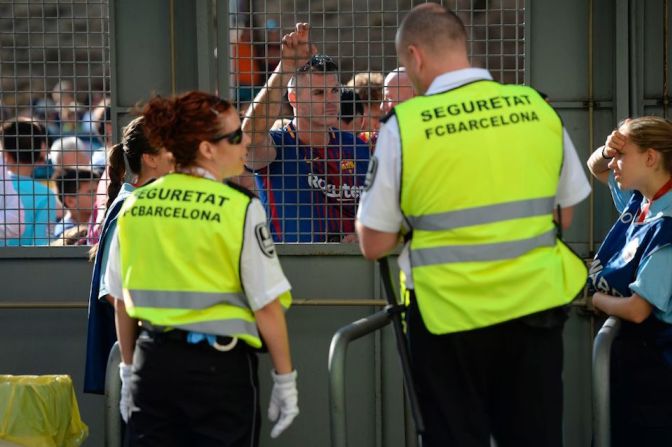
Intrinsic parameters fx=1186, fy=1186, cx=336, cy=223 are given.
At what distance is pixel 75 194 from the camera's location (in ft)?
18.4

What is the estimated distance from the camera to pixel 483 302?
356 cm

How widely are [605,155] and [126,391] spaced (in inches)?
81.7

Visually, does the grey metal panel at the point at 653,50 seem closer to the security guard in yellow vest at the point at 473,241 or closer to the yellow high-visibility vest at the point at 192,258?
the security guard in yellow vest at the point at 473,241

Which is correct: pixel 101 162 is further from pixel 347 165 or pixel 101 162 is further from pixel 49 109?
pixel 347 165

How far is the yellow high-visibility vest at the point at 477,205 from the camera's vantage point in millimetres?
3535

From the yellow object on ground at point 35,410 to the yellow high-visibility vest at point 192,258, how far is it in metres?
1.06

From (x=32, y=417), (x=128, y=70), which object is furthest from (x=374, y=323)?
(x=128, y=70)

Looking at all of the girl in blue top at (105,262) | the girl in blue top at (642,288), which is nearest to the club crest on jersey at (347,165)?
the girl in blue top at (105,262)

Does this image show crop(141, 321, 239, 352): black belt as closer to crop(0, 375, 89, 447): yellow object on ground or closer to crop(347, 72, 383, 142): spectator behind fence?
crop(0, 375, 89, 447): yellow object on ground

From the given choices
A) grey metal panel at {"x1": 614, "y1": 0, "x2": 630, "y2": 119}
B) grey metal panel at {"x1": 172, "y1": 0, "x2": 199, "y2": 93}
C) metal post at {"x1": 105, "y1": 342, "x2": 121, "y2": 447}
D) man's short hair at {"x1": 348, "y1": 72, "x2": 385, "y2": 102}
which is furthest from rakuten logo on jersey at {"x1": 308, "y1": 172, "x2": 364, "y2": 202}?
metal post at {"x1": 105, "y1": 342, "x2": 121, "y2": 447}

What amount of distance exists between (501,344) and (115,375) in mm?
1352

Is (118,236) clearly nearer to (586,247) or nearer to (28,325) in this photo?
(28,325)

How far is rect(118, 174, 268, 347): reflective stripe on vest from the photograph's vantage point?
3.60 metres

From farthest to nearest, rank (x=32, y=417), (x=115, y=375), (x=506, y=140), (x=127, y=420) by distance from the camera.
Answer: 1. (x=32, y=417)
2. (x=115, y=375)
3. (x=127, y=420)
4. (x=506, y=140)
